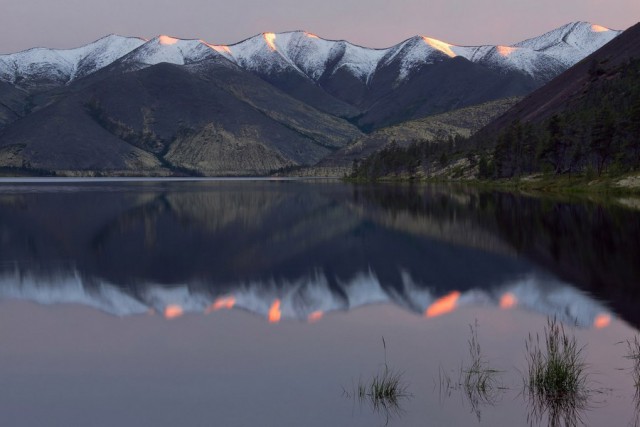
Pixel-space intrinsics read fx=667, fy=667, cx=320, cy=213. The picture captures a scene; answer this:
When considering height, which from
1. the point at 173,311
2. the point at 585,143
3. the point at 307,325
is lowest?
the point at 173,311

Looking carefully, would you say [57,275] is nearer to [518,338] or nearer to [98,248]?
[98,248]

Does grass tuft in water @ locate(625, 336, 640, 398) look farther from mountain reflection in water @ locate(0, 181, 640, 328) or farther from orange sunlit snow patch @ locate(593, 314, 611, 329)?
mountain reflection in water @ locate(0, 181, 640, 328)

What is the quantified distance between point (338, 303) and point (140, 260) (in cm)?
2017

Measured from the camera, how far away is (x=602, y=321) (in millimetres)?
26656

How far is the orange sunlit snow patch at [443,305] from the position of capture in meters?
29.1

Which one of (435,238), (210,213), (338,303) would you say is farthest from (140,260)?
(210,213)

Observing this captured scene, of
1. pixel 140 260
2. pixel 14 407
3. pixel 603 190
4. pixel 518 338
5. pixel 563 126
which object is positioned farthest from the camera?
pixel 563 126

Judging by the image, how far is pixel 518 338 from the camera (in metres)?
24.7

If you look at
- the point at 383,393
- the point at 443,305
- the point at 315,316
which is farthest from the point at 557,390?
the point at 315,316

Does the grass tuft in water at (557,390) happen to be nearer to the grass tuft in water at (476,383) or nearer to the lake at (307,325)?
the lake at (307,325)

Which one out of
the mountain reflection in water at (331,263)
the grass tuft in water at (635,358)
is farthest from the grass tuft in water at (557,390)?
the mountain reflection in water at (331,263)

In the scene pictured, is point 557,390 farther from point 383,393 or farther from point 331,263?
point 331,263

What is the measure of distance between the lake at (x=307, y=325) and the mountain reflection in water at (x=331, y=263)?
0.22 m

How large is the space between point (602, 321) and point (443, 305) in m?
6.93
